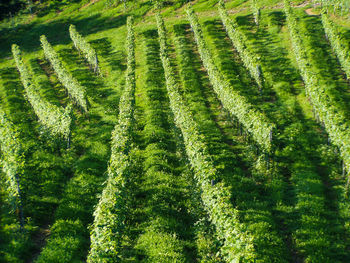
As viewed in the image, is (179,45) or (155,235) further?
(179,45)

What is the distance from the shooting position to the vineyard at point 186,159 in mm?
13289

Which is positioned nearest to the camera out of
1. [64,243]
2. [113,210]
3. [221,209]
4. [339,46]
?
[221,209]

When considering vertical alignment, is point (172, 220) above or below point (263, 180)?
below

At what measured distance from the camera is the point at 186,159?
19.5 m

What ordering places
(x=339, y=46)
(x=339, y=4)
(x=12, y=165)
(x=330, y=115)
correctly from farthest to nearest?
(x=339, y=4) < (x=339, y=46) < (x=330, y=115) < (x=12, y=165)

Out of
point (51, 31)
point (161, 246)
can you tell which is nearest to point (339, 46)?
point (161, 246)

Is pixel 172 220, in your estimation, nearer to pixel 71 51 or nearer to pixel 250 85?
pixel 250 85

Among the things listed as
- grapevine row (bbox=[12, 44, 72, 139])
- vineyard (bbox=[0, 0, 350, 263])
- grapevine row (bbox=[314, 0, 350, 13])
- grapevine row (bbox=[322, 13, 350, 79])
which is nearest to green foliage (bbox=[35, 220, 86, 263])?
vineyard (bbox=[0, 0, 350, 263])

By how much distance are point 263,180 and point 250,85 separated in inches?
657

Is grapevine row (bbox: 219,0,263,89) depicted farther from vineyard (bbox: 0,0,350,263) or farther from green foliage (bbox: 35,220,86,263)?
green foliage (bbox: 35,220,86,263)

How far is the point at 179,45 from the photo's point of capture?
149ft

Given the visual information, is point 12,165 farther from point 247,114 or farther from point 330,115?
point 330,115

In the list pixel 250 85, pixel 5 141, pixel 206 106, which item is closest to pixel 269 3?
pixel 250 85

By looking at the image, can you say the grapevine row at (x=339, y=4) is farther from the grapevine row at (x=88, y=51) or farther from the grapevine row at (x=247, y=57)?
the grapevine row at (x=88, y=51)
